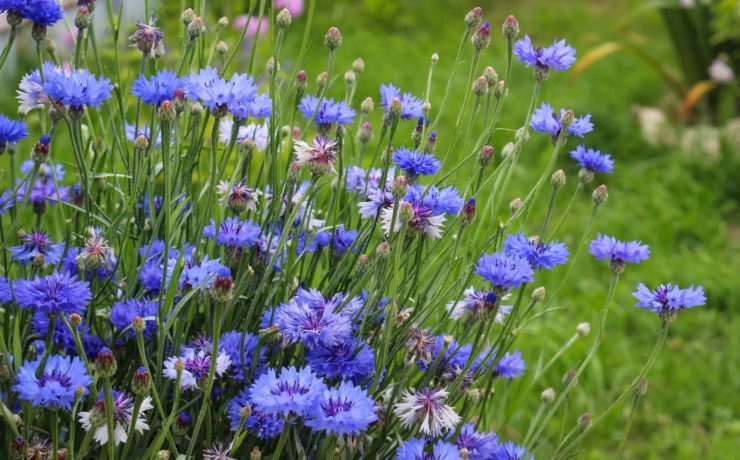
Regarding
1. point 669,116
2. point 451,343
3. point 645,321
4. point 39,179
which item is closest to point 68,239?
point 39,179

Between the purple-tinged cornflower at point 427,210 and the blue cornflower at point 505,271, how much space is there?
68mm

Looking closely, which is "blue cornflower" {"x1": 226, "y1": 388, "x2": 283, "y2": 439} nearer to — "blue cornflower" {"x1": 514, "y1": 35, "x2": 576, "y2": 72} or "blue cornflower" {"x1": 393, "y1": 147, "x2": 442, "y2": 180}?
"blue cornflower" {"x1": 393, "y1": 147, "x2": 442, "y2": 180}

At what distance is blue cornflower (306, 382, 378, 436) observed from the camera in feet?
2.95

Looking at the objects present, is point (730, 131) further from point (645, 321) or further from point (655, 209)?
point (645, 321)

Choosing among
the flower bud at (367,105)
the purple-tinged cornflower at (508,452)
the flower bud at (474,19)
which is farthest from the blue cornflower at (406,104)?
the purple-tinged cornflower at (508,452)

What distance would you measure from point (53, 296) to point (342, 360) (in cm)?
33

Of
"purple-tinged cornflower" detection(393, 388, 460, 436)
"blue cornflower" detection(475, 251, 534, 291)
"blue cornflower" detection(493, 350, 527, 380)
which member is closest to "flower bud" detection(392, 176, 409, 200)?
"blue cornflower" detection(475, 251, 534, 291)

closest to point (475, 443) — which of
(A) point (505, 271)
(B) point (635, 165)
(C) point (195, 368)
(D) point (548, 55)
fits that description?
(A) point (505, 271)

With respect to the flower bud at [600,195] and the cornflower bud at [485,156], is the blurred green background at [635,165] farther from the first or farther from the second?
the flower bud at [600,195]

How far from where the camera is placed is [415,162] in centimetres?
110

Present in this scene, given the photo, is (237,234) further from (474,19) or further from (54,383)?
(474,19)

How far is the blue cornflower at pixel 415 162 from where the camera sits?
1102 millimetres

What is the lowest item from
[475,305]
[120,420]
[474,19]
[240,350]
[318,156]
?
[120,420]

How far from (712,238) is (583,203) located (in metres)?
0.47
